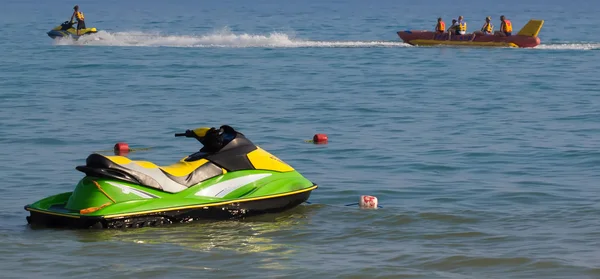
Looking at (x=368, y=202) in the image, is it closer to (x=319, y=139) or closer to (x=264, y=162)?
(x=264, y=162)

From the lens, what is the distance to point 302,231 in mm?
11742

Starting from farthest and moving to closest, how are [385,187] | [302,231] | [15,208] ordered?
[385,187] < [15,208] < [302,231]

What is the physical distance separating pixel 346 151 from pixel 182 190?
6.52 meters

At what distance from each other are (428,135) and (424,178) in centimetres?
459

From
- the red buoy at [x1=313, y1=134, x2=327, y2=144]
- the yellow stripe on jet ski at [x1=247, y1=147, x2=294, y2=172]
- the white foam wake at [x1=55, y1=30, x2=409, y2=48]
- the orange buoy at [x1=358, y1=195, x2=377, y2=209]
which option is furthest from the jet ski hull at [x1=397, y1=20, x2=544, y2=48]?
the yellow stripe on jet ski at [x1=247, y1=147, x2=294, y2=172]

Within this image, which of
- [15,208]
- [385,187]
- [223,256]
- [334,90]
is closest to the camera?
[223,256]

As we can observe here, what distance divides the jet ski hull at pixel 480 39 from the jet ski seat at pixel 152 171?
30.5 m

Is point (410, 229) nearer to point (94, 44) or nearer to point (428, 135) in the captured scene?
point (428, 135)

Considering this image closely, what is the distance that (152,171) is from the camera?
11.4m

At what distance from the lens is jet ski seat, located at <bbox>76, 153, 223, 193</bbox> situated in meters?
11.2

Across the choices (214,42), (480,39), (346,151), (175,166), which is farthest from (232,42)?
(175,166)

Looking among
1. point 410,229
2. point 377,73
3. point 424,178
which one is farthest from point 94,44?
point 410,229

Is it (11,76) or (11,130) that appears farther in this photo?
(11,76)

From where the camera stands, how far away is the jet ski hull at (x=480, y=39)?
41.2 meters
